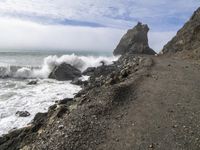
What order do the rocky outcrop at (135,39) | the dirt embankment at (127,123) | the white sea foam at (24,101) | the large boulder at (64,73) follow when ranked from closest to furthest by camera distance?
the dirt embankment at (127,123) < the white sea foam at (24,101) < the large boulder at (64,73) < the rocky outcrop at (135,39)

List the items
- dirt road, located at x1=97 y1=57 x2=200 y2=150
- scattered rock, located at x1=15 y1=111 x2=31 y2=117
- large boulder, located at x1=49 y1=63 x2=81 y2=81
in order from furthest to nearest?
large boulder, located at x1=49 y1=63 x2=81 y2=81 → scattered rock, located at x1=15 y1=111 x2=31 y2=117 → dirt road, located at x1=97 y1=57 x2=200 y2=150

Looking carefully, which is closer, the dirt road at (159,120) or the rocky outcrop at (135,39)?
the dirt road at (159,120)

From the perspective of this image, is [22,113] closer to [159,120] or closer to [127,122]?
[127,122]

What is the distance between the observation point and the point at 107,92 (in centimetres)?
1212

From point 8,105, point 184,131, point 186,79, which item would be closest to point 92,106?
point 184,131

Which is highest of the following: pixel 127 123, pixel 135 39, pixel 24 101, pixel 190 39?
pixel 135 39

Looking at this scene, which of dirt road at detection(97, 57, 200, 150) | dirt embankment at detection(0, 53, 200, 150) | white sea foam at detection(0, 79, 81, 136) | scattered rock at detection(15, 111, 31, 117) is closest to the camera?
dirt road at detection(97, 57, 200, 150)

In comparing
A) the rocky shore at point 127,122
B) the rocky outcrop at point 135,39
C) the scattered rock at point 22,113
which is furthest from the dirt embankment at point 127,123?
the rocky outcrop at point 135,39

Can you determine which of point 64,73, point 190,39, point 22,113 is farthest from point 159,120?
point 64,73

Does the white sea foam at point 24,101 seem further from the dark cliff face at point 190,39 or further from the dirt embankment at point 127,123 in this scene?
the dark cliff face at point 190,39

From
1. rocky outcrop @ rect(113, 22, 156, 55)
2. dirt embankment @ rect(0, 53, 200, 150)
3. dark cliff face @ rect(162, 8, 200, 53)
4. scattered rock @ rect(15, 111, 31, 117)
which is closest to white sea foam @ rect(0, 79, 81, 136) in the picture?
scattered rock @ rect(15, 111, 31, 117)

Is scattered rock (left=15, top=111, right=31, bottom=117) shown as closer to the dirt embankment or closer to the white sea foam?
the white sea foam

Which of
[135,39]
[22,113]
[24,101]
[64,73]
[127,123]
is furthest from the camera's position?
[135,39]

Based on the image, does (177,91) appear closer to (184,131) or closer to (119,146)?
(184,131)
